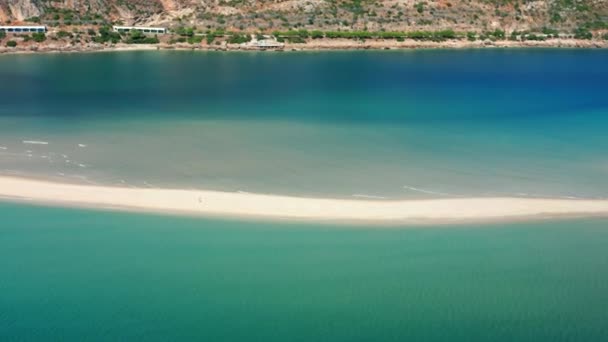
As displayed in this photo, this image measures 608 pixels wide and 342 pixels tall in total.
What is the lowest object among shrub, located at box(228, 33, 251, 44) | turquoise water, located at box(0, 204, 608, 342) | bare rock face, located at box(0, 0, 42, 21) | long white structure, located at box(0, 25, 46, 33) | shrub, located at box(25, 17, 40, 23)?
turquoise water, located at box(0, 204, 608, 342)

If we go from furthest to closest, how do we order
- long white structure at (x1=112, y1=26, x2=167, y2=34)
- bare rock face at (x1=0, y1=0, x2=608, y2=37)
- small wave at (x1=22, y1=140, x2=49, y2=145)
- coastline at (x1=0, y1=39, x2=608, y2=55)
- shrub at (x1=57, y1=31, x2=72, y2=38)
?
bare rock face at (x1=0, y1=0, x2=608, y2=37) < long white structure at (x1=112, y1=26, x2=167, y2=34) < shrub at (x1=57, y1=31, x2=72, y2=38) < coastline at (x1=0, y1=39, x2=608, y2=55) < small wave at (x1=22, y1=140, x2=49, y2=145)

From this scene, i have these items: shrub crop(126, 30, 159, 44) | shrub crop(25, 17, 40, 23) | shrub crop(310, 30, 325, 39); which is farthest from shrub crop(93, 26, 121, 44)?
shrub crop(310, 30, 325, 39)

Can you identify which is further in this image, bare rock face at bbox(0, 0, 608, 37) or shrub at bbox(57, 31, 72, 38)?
bare rock face at bbox(0, 0, 608, 37)

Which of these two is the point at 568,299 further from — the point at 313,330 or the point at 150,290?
the point at 150,290

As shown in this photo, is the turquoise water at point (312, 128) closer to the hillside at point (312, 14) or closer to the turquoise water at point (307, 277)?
the turquoise water at point (307, 277)

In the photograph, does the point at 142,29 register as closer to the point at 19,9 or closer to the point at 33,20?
the point at 33,20

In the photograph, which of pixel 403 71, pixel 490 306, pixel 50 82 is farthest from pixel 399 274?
pixel 403 71

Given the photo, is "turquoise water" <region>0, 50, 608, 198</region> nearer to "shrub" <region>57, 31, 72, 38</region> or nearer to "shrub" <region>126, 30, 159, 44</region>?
"shrub" <region>57, 31, 72, 38</region>
